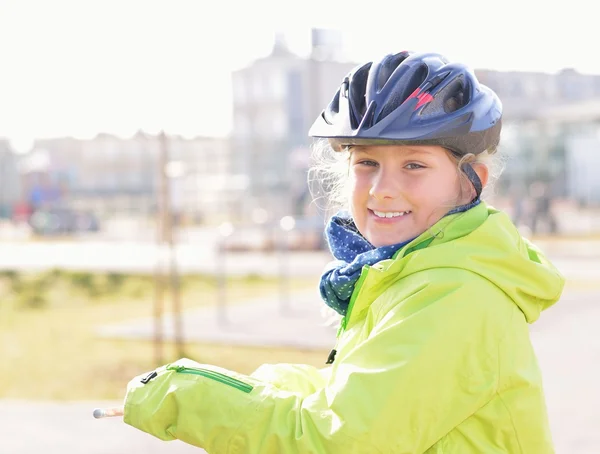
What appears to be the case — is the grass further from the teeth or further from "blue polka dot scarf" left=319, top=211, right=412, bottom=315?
the teeth

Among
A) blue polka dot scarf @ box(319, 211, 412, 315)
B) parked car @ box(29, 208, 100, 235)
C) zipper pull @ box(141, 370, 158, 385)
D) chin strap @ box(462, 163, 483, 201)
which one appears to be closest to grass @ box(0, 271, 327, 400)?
blue polka dot scarf @ box(319, 211, 412, 315)

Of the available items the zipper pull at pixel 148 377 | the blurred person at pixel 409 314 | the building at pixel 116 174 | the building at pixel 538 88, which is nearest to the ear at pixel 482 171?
the blurred person at pixel 409 314

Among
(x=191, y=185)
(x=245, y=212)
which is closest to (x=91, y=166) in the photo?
(x=191, y=185)

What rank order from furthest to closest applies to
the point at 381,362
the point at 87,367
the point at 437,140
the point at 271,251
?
the point at 271,251 < the point at 87,367 < the point at 437,140 < the point at 381,362

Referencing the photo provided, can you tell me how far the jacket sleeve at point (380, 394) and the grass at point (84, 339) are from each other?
4.95 metres

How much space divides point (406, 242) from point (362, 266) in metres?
0.13

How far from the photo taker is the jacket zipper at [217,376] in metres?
1.89

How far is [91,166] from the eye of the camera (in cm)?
4512

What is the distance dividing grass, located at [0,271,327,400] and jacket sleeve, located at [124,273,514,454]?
16.2 ft

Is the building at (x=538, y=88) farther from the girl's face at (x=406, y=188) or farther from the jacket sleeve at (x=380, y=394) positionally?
the jacket sleeve at (x=380, y=394)

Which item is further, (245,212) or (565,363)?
(245,212)

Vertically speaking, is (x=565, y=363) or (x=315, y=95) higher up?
(x=315, y=95)

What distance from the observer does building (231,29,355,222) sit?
26578 mm

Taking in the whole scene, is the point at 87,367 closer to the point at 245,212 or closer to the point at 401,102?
the point at 401,102
